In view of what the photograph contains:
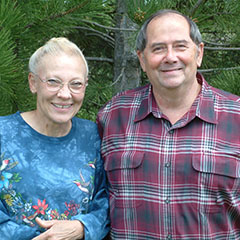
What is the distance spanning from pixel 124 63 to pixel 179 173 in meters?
1.09

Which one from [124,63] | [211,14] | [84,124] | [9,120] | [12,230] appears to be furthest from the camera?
[124,63]

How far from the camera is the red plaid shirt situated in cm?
189

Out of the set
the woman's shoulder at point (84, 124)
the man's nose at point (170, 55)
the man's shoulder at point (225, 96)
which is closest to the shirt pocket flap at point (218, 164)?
the man's shoulder at point (225, 96)

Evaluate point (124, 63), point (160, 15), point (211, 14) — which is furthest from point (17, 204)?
point (211, 14)

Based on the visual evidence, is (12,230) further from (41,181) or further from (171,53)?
(171,53)

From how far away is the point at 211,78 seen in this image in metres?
2.76

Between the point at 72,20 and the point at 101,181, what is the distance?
0.85 m

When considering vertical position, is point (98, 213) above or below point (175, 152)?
below

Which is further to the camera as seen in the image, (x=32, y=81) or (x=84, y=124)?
(x=84, y=124)

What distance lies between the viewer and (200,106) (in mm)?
Answer: 1987

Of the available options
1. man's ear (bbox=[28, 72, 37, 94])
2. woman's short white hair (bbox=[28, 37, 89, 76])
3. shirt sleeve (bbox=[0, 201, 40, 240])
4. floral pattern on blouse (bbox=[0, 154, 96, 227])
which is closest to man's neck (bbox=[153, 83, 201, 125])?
woman's short white hair (bbox=[28, 37, 89, 76])

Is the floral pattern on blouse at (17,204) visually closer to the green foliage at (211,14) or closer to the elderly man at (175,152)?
the elderly man at (175,152)

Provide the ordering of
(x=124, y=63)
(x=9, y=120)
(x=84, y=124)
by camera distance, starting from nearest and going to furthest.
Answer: (x=9, y=120) → (x=84, y=124) → (x=124, y=63)

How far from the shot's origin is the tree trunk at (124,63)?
2.71m
